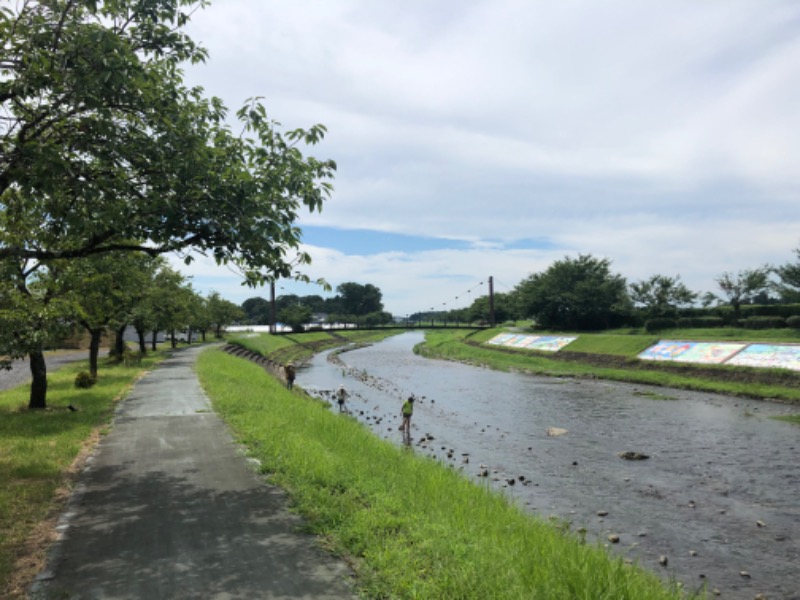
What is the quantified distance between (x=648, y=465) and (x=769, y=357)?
19.2 metres

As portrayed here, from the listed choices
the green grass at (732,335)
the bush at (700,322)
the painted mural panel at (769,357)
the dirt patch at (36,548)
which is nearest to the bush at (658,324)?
the bush at (700,322)

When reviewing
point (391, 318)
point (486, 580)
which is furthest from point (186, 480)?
point (391, 318)

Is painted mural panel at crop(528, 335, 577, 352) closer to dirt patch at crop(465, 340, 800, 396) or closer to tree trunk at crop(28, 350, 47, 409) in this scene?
dirt patch at crop(465, 340, 800, 396)

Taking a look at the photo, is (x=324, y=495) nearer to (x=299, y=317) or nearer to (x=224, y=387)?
(x=224, y=387)

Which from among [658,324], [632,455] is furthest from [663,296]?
[632,455]

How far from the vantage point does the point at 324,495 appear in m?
7.64

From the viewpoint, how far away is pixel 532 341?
56531 millimetres

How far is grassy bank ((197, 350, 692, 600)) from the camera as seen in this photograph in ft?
16.2

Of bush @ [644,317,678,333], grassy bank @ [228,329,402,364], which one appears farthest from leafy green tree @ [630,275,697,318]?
grassy bank @ [228,329,402,364]

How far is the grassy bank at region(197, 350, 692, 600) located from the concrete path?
37 cm

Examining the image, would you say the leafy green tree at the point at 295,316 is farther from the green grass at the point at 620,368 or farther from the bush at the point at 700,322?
the bush at the point at 700,322

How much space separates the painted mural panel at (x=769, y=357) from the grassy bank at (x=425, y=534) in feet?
81.4

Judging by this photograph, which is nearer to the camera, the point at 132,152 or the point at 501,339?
the point at 132,152

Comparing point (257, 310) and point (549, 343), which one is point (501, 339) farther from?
point (257, 310)
